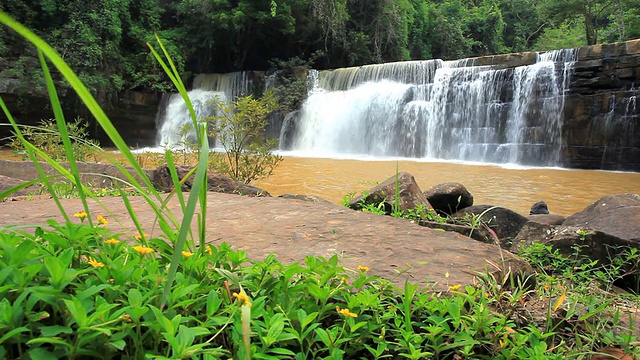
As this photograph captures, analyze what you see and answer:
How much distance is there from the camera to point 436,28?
84.9 ft

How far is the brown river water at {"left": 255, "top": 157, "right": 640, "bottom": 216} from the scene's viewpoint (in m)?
6.47

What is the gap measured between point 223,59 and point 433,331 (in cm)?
2029

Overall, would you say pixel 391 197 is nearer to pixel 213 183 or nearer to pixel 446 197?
pixel 446 197

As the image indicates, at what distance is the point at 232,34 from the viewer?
18.4 meters

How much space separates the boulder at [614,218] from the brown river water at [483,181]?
66.4 inches

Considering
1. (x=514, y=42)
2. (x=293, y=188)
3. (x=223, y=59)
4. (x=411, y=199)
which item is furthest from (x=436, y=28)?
(x=411, y=199)

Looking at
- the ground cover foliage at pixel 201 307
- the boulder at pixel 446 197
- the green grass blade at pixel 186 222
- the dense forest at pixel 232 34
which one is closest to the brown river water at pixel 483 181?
the boulder at pixel 446 197

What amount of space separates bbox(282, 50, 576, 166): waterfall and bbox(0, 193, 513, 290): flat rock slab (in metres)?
11.3

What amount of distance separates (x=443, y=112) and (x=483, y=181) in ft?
17.3

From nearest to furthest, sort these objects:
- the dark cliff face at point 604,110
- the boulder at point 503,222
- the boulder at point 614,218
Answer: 1. the boulder at point 614,218
2. the boulder at point 503,222
3. the dark cliff face at point 604,110

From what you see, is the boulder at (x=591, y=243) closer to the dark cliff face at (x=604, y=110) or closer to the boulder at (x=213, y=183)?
the boulder at (x=213, y=183)

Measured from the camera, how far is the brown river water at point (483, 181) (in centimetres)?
647

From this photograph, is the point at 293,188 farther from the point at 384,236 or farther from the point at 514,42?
the point at 514,42

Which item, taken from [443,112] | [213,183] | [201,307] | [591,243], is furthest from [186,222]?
[443,112]
